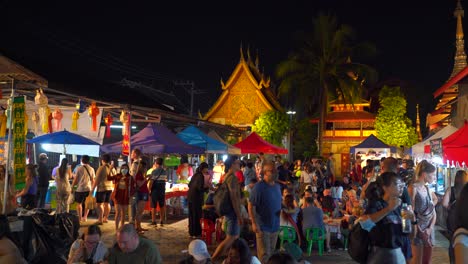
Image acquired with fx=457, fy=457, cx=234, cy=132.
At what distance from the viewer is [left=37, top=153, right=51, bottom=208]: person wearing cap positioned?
1186cm

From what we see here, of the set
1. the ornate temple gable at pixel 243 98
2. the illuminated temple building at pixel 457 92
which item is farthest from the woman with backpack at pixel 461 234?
the ornate temple gable at pixel 243 98

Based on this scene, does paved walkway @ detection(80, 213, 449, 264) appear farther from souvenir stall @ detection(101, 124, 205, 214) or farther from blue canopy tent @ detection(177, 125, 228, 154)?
blue canopy tent @ detection(177, 125, 228, 154)

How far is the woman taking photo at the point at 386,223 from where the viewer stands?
4016 millimetres

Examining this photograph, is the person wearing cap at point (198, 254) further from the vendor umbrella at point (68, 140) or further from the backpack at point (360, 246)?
the vendor umbrella at point (68, 140)

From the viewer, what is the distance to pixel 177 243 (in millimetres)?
9469

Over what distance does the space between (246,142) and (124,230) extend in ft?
44.3

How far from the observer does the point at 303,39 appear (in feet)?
109

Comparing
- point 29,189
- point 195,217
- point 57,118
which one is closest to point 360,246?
point 195,217

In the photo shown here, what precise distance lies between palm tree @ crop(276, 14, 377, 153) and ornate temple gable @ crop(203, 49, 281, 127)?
1999 mm

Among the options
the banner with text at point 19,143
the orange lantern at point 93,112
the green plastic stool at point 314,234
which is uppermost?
the orange lantern at point 93,112

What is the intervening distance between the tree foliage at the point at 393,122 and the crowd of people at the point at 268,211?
1854cm

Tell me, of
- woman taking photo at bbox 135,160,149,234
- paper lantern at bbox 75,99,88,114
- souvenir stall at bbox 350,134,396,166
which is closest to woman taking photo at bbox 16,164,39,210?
paper lantern at bbox 75,99,88,114

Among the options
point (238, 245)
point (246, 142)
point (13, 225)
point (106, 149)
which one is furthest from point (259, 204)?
point (246, 142)

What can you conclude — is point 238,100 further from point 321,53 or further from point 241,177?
point 241,177
